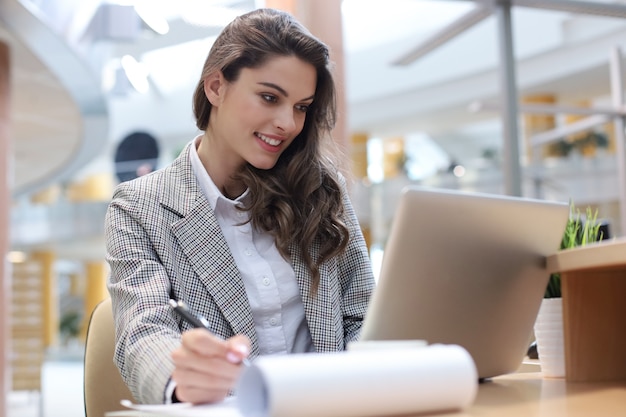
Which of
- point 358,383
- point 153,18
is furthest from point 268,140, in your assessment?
point 153,18

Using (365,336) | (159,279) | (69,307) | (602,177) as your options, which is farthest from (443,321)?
(69,307)

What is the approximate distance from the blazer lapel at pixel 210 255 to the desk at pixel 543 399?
1.32ft

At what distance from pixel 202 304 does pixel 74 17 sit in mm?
6161

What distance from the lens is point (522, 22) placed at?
1239 centimetres

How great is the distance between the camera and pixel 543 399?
111 centimetres

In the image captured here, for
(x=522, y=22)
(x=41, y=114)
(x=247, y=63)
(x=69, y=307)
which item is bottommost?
(x=69, y=307)

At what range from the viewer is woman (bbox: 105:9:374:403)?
1.54 metres

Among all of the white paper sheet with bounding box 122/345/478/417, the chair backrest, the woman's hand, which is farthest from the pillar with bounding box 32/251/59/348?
the white paper sheet with bounding box 122/345/478/417

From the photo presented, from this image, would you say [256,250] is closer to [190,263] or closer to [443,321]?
[190,263]

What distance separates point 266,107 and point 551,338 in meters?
0.67

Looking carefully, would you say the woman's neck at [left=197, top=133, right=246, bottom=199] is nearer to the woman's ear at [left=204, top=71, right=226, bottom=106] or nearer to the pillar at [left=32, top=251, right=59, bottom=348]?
the woman's ear at [left=204, top=71, right=226, bottom=106]

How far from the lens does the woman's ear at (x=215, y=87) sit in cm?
174

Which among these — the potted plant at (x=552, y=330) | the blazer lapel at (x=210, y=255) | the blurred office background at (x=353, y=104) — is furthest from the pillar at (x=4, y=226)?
the potted plant at (x=552, y=330)

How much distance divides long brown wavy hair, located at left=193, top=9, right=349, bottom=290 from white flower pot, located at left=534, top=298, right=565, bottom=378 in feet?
1.42
